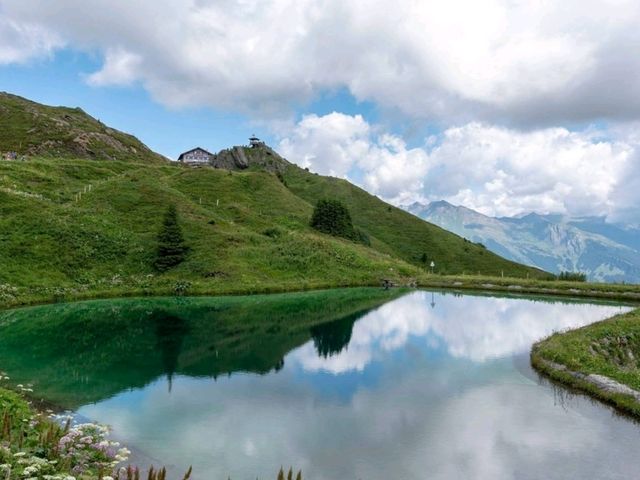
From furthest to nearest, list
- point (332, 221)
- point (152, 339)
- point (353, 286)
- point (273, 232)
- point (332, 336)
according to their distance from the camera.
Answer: point (332, 221) → point (273, 232) → point (353, 286) → point (332, 336) → point (152, 339)

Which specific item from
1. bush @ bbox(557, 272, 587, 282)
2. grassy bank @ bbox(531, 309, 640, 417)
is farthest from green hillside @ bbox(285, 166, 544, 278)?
grassy bank @ bbox(531, 309, 640, 417)

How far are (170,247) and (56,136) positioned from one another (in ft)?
408

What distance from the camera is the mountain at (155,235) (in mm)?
58469

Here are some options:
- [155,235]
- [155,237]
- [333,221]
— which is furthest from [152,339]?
[333,221]

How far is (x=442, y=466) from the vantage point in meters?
16.1

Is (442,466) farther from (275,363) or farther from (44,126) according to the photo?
(44,126)

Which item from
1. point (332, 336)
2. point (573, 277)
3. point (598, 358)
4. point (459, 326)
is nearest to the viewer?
point (598, 358)

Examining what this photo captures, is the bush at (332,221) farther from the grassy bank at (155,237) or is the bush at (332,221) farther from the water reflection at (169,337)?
the water reflection at (169,337)

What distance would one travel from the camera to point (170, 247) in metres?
65.4

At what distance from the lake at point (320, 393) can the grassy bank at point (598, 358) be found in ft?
3.32

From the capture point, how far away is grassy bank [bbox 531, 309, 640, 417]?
23.1m

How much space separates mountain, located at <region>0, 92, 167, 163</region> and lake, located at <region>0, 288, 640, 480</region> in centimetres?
12674

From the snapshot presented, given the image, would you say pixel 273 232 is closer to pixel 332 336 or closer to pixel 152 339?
pixel 332 336

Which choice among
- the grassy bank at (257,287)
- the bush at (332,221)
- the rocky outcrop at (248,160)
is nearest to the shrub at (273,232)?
the bush at (332,221)
